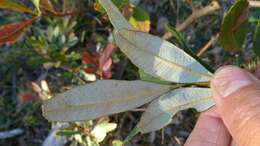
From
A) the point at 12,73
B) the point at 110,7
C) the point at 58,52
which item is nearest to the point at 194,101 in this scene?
the point at 110,7

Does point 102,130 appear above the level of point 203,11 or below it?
below

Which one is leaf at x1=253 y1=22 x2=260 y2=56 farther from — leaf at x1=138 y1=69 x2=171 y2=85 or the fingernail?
leaf at x1=138 y1=69 x2=171 y2=85

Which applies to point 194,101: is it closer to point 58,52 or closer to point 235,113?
point 235,113

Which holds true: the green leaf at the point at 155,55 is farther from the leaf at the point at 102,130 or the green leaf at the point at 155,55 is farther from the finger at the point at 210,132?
the leaf at the point at 102,130

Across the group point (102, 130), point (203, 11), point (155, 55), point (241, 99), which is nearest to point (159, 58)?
point (155, 55)

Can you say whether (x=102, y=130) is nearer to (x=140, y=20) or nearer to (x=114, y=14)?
(x=140, y=20)

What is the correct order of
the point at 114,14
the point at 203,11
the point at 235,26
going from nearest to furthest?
1. the point at 114,14
2. the point at 235,26
3. the point at 203,11
